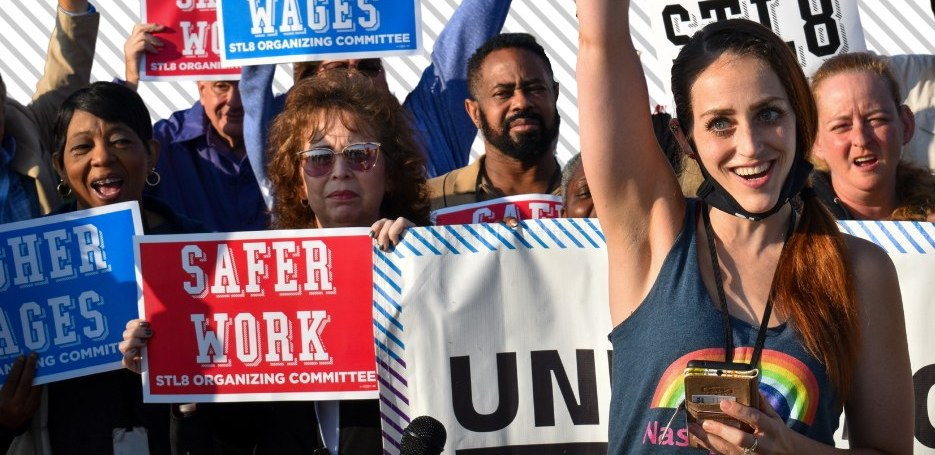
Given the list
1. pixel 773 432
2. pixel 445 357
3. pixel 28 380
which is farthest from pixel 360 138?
pixel 773 432

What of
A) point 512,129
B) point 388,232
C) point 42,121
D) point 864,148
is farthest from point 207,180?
point 864,148

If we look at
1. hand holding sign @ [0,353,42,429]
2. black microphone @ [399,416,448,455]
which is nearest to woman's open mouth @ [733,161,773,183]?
black microphone @ [399,416,448,455]

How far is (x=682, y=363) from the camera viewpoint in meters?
2.08

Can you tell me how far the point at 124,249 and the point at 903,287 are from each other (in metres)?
2.06

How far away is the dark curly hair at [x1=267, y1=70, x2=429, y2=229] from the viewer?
3428 mm

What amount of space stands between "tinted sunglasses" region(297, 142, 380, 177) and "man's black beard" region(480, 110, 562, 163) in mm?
1194

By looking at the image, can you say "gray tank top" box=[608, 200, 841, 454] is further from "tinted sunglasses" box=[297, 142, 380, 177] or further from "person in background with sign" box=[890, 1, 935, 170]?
"person in background with sign" box=[890, 1, 935, 170]

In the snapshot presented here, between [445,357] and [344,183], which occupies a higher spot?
[344,183]

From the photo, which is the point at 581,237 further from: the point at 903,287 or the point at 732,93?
the point at 732,93

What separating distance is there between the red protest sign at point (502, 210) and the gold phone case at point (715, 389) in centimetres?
199

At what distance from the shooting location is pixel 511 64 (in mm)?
4562

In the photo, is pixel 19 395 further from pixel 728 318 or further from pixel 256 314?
pixel 728 318

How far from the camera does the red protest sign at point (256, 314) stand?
3.27 metres

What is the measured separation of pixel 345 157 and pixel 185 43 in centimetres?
172
